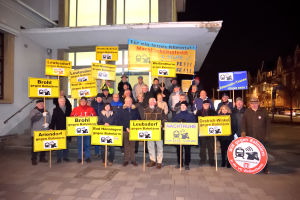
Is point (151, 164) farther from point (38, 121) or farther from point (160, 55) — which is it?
point (160, 55)

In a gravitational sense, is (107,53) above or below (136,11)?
below

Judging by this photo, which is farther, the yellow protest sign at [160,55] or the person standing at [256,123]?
the yellow protest sign at [160,55]

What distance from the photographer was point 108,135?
5617 millimetres

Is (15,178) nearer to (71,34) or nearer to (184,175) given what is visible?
(184,175)

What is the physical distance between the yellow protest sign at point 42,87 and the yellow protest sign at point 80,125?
1062mm

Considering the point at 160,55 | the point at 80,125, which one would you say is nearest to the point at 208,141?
the point at 80,125

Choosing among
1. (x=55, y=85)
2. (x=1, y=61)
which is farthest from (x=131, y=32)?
(x=1, y=61)

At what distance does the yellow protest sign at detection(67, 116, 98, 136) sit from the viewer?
5.90 metres

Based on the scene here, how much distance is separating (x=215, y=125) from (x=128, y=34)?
5781mm

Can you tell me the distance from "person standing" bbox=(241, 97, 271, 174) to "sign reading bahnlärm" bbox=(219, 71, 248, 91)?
109 cm

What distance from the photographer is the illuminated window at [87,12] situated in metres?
11.5

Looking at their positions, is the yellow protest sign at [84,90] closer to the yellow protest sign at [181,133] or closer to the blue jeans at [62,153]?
the blue jeans at [62,153]

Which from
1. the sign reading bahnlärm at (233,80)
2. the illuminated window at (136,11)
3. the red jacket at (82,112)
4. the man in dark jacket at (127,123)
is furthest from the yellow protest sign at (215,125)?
the illuminated window at (136,11)

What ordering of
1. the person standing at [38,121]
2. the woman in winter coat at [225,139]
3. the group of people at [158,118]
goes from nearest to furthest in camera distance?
the group of people at [158,118] < the woman in winter coat at [225,139] < the person standing at [38,121]
